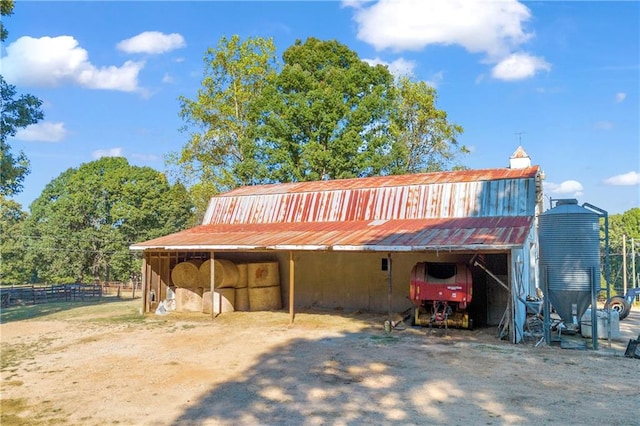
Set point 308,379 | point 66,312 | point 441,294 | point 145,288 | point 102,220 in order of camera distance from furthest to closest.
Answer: point 102,220 → point 66,312 → point 145,288 → point 441,294 → point 308,379

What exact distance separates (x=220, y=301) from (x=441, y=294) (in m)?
7.91

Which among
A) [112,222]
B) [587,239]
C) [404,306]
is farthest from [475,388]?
[112,222]

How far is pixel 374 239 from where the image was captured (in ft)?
45.5

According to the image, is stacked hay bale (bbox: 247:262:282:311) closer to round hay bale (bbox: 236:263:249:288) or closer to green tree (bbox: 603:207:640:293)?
round hay bale (bbox: 236:263:249:288)

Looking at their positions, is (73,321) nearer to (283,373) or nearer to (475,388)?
(283,373)

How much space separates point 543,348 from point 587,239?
2.73 meters

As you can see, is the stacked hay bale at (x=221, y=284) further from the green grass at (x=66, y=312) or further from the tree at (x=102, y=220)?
the tree at (x=102, y=220)

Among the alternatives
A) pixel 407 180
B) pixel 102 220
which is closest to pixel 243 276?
pixel 407 180

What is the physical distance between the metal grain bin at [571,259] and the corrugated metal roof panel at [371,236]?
2.71ft

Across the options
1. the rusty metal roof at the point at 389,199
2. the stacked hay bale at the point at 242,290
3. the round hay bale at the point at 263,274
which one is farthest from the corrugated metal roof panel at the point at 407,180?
the stacked hay bale at the point at 242,290

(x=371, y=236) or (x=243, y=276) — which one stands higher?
(x=371, y=236)

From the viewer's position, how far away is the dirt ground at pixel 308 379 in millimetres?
6719

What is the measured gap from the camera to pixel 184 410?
6996 millimetres

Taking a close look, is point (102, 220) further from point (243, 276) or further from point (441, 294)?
point (441, 294)
